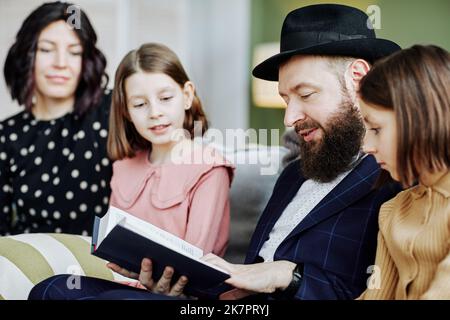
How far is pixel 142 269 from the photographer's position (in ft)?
5.08

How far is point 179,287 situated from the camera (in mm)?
1575

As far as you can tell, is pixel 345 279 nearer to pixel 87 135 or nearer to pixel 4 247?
pixel 4 247

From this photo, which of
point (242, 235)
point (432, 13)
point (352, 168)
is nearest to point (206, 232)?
point (242, 235)

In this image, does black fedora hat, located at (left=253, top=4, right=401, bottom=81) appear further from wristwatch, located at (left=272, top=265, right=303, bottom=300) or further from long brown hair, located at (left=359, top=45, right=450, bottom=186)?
wristwatch, located at (left=272, top=265, right=303, bottom=300)

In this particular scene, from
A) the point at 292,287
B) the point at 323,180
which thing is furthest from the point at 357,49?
the point at 292,287

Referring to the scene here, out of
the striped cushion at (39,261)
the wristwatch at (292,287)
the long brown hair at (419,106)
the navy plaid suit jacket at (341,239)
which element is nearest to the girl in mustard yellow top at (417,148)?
the long brown hair at (419,106)

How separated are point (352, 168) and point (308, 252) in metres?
0.24

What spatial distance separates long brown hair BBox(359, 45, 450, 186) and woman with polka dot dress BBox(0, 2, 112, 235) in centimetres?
125

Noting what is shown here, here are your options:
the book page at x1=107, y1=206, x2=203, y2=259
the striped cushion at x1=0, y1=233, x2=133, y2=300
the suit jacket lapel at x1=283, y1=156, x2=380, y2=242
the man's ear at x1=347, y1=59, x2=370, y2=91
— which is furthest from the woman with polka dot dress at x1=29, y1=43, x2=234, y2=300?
the man's ear at x1=347, y1=59, x2=370, y2=91

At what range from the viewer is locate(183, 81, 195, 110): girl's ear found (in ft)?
6.57

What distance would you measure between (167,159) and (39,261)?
1.58ft

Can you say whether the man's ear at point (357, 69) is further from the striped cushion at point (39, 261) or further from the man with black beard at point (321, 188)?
the striped cushion at point (39, 261)

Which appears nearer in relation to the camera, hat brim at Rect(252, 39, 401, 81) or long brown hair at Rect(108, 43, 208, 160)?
hat brim at Rect(252, 39, 401, 81)

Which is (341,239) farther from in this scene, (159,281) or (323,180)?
(159,281)
